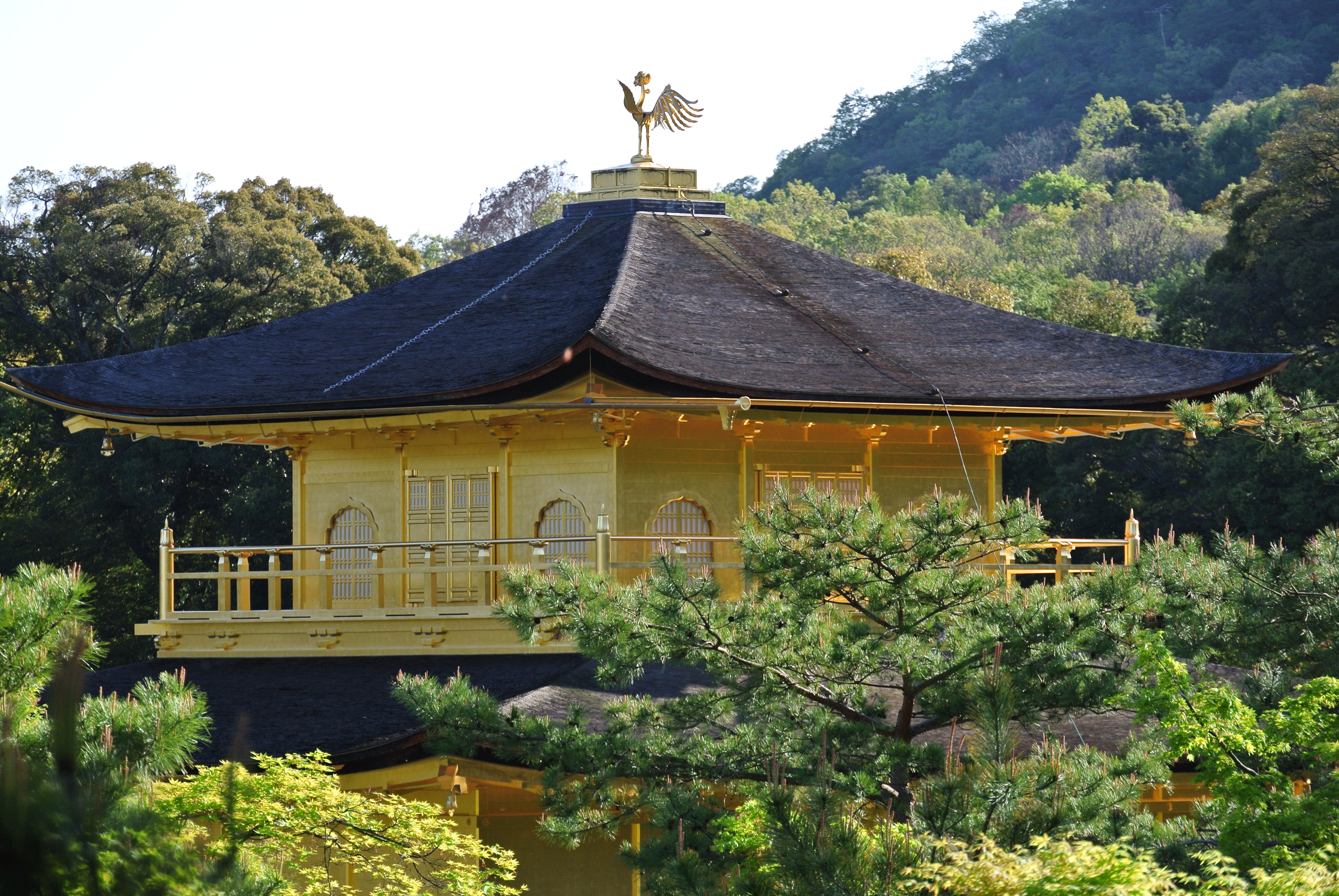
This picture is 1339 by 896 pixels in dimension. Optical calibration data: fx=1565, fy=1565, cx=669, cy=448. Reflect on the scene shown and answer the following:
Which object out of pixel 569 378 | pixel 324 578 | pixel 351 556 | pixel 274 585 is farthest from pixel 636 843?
pixel 274 585

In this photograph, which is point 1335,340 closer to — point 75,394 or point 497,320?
point 497,320

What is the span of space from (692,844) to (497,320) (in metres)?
9.40

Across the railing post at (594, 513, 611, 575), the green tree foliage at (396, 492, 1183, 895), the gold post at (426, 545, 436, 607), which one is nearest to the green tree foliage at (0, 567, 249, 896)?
the green tree foliage at (396, 492, 1183, 895)

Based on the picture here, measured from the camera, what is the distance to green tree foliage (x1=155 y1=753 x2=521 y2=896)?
36.4ft

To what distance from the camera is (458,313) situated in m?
19.2

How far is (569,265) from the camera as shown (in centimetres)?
1991

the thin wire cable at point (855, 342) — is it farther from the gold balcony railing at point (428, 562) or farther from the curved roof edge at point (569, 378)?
the gold balcony railing at point (428, 562)

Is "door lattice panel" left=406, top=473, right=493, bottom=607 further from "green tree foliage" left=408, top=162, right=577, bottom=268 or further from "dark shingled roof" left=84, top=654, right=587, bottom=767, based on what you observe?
"green tree foliage" left=408, top=162, right=577, bottom=268

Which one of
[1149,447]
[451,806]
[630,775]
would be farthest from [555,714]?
[1149,447]

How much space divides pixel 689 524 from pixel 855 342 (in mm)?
2898

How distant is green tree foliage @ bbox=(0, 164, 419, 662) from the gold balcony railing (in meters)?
19.3

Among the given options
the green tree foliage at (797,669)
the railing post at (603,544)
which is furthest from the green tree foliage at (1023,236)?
the green tree foliage at (797,669)

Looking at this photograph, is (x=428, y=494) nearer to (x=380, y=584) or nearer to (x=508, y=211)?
(x=380, y=584)

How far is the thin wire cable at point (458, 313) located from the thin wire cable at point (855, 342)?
5.74 ft
